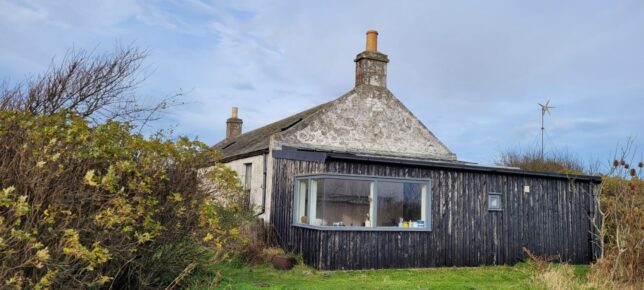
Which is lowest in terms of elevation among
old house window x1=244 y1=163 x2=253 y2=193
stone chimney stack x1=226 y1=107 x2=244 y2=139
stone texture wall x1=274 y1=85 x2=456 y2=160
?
old house window x1=244 y1=163 x2=253 y2=193

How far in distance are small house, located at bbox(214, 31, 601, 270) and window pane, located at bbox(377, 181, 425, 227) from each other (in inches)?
1.0

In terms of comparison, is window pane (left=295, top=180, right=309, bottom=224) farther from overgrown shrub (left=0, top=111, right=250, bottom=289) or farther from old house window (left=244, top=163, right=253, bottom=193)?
overgrown shrub (left=0, top=111, right=250, bottom=289)

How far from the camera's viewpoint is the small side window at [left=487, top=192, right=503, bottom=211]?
14.2 metres

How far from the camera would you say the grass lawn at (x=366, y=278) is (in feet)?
31.7

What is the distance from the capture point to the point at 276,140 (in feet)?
49.9

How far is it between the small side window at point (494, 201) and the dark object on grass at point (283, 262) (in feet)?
19.1

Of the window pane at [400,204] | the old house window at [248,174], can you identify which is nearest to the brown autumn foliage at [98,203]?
the window pane at [400,204]

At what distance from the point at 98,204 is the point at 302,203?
714 centimetres

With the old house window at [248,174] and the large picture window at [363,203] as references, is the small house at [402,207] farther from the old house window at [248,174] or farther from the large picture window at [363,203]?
the old house window at [248,174]

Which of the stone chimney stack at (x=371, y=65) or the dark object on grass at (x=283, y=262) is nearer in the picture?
the dark object on grass at (x=283, y=262)

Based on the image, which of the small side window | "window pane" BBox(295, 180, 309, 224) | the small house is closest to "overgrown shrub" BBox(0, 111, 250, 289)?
the small house

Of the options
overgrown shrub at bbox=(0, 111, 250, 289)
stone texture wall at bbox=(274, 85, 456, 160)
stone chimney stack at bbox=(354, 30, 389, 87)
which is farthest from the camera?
stone chimney stack at bbox=(354, 30, 389, 87)

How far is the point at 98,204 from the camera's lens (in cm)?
658

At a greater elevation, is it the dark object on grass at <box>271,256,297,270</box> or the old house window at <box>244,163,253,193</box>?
the old house window at <box>244,163,253,193</box>
